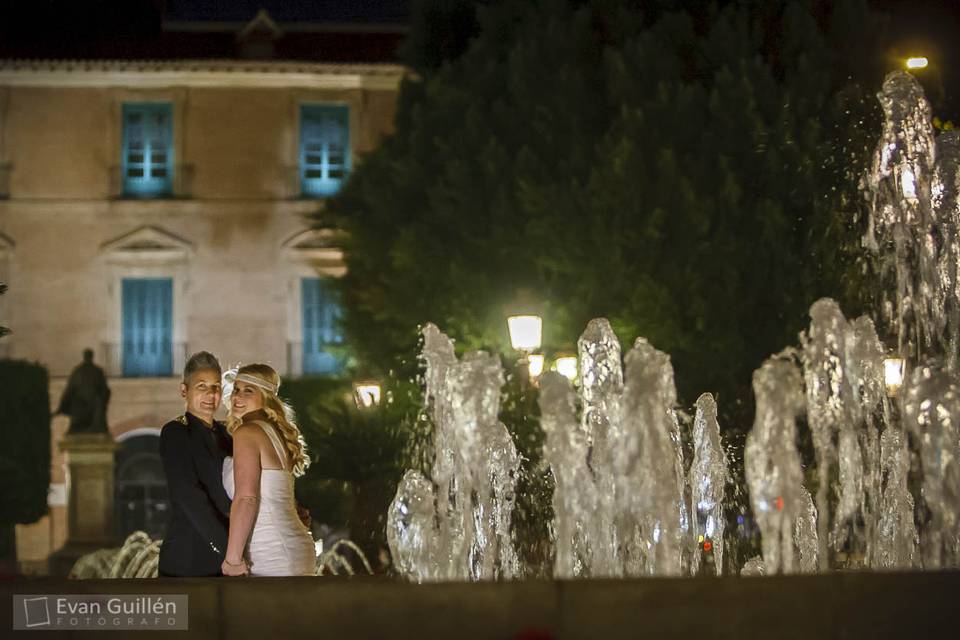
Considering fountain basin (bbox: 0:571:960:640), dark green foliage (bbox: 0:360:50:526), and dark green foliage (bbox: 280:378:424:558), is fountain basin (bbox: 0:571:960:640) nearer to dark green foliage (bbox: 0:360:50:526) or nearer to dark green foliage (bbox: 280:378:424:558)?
dark green foliage (bbox: 280:378:424:558)

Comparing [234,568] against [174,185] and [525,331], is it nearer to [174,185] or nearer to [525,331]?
[525,331]

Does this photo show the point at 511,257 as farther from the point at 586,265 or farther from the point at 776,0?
the point at 776,0

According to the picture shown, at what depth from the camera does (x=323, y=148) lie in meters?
39.3

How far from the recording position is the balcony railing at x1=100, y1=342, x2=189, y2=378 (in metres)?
38.1

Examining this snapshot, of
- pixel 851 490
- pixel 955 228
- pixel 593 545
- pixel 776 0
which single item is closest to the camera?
pixel 593 545

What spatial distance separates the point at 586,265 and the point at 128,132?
20.2 m

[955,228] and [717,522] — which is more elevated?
[955,228]

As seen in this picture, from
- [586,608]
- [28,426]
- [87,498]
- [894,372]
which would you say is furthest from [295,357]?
[586,608]

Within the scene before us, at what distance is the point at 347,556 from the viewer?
2319 cm

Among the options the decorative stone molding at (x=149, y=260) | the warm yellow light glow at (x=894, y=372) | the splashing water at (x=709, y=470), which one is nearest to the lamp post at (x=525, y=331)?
the splashing water at (x=709, y=470)

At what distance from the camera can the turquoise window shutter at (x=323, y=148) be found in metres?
39.0

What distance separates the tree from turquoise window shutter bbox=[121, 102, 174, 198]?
15.9 meters

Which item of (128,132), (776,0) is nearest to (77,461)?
(128,132)

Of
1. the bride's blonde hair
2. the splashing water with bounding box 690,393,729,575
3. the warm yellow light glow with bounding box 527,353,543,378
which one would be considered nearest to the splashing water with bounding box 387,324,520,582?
the warm yellow light glow with bounding box 527,353,543,378
